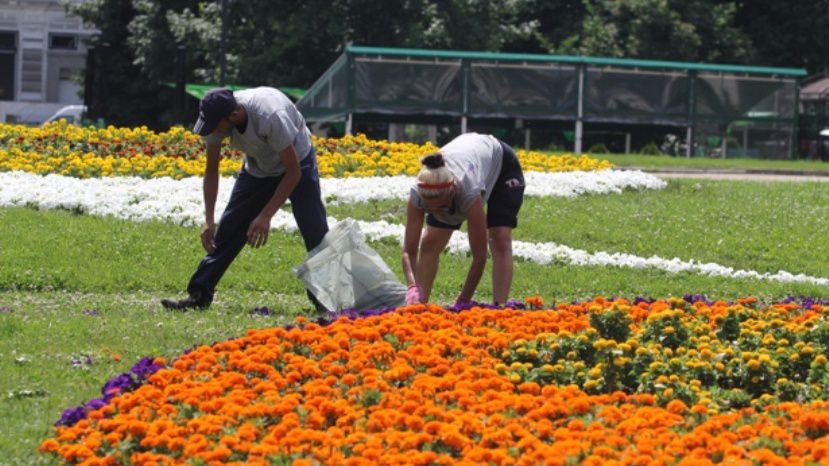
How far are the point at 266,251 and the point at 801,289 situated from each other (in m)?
3.96

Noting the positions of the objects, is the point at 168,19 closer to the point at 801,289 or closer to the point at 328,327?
the point at 801,289

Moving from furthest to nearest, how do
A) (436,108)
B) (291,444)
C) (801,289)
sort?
(436,108) < (801,289) < (291,444)

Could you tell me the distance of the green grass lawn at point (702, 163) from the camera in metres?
24.8

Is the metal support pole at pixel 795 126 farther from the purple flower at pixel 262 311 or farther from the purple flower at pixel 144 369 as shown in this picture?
the purple flower at pixel 144 369

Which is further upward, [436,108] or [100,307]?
[436,108]

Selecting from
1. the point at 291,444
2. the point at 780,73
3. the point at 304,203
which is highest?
the point at 780,73

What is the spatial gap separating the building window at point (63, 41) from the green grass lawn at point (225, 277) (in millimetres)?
45613

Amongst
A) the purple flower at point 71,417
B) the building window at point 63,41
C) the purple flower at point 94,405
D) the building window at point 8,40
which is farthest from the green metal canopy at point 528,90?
the building window at point 8,40

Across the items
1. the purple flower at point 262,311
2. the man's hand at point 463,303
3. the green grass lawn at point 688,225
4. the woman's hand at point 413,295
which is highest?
the green grass lawn at point 688,225

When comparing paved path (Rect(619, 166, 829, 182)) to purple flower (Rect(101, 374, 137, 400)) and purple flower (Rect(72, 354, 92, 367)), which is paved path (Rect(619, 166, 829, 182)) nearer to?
purple flower (Rect(72, 354, 92, 367))

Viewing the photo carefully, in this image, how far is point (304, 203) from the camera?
9781mm

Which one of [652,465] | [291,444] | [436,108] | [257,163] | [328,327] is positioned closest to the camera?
[652,465]

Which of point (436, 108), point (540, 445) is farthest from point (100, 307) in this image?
point (436, 108)

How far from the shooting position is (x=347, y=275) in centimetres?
964
